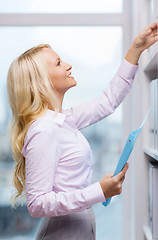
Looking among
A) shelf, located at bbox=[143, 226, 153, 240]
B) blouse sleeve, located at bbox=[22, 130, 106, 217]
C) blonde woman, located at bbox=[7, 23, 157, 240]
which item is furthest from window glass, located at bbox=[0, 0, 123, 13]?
shelf, located at bbox=[143, 226, 153, 240]

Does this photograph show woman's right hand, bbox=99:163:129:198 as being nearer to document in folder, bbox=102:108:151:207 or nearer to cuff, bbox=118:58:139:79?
document in folder, bbox=102:108:151:207

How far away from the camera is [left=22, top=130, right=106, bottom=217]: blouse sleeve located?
1.09 m

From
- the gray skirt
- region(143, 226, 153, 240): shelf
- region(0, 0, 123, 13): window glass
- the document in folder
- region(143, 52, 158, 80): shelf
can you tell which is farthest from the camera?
region(0, 0, 123, 13): window glass

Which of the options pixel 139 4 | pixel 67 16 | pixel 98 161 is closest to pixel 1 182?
pixel 98 161

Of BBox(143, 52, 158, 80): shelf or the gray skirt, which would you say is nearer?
the gray skirt

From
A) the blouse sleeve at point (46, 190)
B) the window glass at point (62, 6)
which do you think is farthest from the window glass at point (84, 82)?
the blouse sleeve at point (46, 190)

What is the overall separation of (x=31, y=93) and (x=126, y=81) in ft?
1.29

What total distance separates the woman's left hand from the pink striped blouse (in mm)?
87

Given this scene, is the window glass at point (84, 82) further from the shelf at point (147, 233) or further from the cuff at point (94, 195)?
the cuff at point (94, 195)

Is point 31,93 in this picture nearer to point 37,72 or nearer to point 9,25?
point 37,72

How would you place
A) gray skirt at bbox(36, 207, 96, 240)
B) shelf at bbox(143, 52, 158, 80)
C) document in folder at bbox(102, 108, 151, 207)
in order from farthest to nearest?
shelf at bbox(143, 52, 158, 80) → gray skirt at bbox(36, 207, 96, 240) → document in folder at bbox(102, 108, 151, 207)

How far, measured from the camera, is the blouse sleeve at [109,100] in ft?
4.40

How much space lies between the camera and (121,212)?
2.04 metres

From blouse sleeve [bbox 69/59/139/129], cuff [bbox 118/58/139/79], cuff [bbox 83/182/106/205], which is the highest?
cuff [bbox 118/58/139/79]
